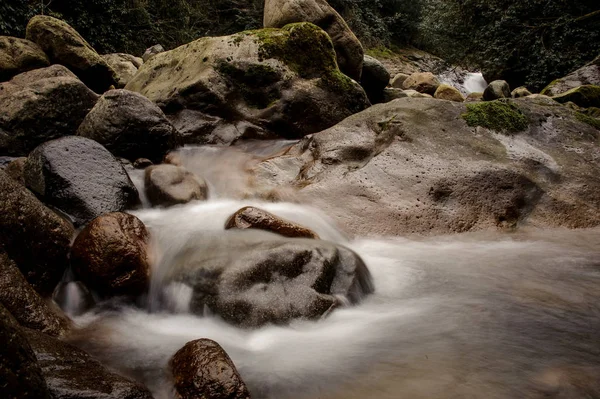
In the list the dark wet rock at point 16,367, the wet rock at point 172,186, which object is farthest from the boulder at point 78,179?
the dark wet rock at point 16,367

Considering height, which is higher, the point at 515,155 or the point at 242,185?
the point at 515,155

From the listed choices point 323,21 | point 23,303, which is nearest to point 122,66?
point 323,21

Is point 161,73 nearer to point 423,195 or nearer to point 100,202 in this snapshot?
point 100,202

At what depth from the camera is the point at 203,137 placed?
7.43 m

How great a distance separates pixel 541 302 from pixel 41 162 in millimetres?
4892

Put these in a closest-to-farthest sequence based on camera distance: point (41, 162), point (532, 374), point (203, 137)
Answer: point (532, 374)
point (41, 162)
point (203, 137)

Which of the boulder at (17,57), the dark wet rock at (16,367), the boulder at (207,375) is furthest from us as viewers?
the boulder at (17,57)

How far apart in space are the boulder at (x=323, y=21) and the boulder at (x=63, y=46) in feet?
13.8

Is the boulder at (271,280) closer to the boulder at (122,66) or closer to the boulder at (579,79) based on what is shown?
the boulder at (122,66)

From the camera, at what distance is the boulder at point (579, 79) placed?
38.9 ft

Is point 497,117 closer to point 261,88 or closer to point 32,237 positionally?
point 261,88

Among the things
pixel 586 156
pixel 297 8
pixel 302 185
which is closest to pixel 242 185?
pixel 302 185

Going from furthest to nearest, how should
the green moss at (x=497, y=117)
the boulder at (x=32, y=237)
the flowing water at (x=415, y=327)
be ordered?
the green moss at (x=497, y=117) → the boulder at (x=32, y=237) → the flowing water at (x=415, y=327)

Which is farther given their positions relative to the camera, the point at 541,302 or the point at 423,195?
the point at 423,195
